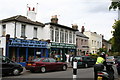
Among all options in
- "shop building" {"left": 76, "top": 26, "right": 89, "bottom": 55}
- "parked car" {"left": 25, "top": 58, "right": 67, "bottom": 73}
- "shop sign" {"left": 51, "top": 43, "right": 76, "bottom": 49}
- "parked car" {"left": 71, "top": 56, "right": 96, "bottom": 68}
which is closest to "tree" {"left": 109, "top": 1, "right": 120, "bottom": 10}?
"parked car" {"left": 25, "top": 58, "right": 67, "bottom": 73}

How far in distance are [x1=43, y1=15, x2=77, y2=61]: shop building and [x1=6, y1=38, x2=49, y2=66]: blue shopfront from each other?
64.0 inches

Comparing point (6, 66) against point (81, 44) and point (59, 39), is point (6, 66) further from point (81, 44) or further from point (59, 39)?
point (81, 44)

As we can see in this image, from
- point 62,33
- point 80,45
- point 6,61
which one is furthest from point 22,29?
point 80,45

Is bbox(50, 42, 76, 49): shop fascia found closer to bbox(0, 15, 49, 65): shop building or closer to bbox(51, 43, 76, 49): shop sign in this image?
bbox(51, 43, 76, 49): shop sign

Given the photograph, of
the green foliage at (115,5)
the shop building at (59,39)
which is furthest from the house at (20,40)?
the green foliage at (115,5)

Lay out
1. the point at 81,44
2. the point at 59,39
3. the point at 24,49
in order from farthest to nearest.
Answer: the point at 81,44, the point at 59,39, the point at 24,49

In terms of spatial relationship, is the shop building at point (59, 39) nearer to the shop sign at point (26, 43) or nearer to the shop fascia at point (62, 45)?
the shop fascia at point (62, 45)

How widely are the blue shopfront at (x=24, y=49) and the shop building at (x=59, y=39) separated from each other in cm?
163

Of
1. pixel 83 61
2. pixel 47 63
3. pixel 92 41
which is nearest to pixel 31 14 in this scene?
pixel 83 61

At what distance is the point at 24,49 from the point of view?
81.1ft

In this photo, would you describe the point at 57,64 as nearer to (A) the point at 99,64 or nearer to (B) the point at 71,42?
(A) the point at 99,64

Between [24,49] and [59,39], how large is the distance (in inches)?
308

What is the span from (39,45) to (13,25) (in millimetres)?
4947

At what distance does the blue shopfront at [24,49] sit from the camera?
74.2 ft
